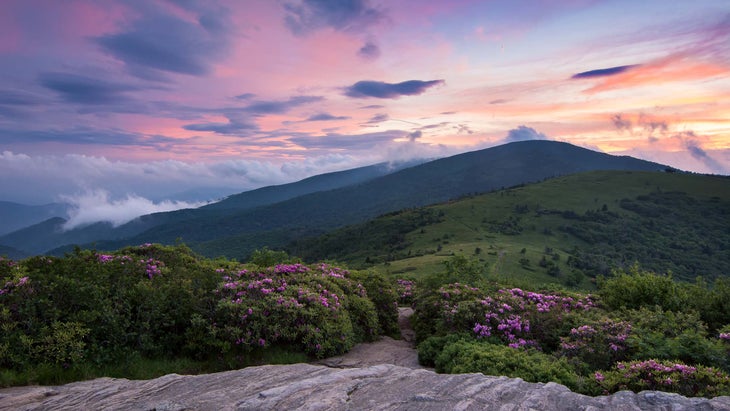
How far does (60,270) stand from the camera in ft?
32.6

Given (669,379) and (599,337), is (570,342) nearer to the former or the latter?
(599,337)

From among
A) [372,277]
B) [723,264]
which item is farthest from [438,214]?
[372,277]

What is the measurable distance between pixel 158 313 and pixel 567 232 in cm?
15057

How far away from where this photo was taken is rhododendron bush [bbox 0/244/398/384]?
809 centimetres

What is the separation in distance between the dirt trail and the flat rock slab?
2300 millimetres

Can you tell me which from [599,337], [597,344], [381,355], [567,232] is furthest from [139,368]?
[567,232]

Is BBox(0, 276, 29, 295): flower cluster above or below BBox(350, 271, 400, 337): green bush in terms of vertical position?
above

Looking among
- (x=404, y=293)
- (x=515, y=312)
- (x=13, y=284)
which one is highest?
(x=13, y=284)

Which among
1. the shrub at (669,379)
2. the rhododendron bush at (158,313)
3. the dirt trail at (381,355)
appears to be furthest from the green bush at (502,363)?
the rhododendron bush at (158,313)

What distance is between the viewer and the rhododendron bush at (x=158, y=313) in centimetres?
809

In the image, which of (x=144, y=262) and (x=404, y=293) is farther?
(x=404, y=293)

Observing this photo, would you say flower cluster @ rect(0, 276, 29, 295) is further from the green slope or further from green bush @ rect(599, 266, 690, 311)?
the green slope

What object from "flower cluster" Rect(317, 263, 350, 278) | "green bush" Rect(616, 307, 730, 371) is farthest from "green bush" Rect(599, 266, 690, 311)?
"flower cluster" Rect(317, 263, 350, 278)

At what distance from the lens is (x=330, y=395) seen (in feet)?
21.4
